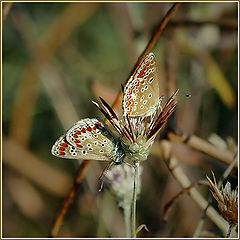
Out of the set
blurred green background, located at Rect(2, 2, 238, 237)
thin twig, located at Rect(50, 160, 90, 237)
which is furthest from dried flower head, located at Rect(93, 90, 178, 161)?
blurred green background, located at Rect(2, 2, 238, 237)

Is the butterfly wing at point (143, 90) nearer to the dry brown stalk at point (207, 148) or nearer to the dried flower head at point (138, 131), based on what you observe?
the dried flower head at point (138, 131)

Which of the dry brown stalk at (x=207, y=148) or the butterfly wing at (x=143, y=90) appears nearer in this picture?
the butterfly wing at (x=143, y=90)

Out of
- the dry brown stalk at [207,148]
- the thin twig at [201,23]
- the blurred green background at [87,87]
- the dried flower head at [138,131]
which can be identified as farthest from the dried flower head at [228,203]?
the thin twig at [201,23]

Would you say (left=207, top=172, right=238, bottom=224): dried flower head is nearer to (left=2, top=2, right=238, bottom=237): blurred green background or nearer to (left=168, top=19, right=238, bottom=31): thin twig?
(left=2, top=2, right=238, bottom=237): blurred green background

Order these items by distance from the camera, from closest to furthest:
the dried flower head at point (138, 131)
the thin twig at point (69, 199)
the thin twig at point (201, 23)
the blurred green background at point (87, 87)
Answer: the dried flower head at point (138, 131)
the thin twig at point (69, 199)
the thin twig at point (201, 23)
the blurred green background at point (87, 87)

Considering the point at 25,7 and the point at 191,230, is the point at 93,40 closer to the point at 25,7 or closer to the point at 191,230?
the point at 25,7

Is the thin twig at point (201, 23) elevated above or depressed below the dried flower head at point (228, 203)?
above

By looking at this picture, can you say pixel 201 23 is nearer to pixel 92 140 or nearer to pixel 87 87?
pixel 87 87

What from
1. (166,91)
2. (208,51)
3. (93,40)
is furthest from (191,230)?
(93,40)
